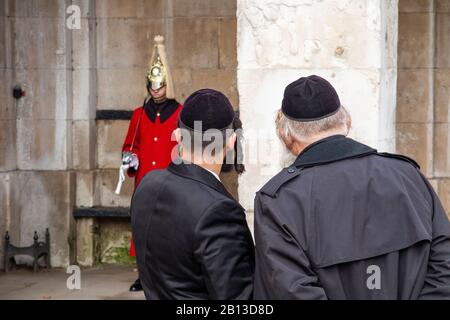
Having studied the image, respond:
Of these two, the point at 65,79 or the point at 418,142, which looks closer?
the point at 418,142

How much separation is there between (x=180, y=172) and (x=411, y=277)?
85 cm

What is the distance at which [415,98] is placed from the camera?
8.41 metres

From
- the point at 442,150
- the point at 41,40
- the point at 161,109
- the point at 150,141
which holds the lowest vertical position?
the point at 442,150

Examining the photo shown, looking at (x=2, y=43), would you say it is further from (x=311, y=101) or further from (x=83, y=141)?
(x=311, y=101)

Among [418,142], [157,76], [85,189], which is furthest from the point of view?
[85,189]

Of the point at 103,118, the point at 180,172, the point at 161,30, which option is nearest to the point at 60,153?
the point at 103,118

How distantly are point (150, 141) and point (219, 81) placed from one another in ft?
3.18

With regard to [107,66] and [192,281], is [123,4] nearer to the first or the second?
[107,66]

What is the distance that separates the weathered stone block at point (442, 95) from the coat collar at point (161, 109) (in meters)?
2.11

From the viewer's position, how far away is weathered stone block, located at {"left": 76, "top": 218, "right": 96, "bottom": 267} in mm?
8812

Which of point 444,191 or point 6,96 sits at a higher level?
point 6,96

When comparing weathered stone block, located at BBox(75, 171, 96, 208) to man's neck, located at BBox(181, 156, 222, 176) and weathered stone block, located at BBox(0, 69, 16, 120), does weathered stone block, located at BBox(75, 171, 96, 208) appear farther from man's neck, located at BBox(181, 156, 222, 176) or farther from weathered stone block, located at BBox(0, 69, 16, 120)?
man's neck, located at BBox(181, 156, 222, 176)

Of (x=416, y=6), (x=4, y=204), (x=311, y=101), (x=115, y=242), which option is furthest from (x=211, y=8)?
(x=311, y=101)
